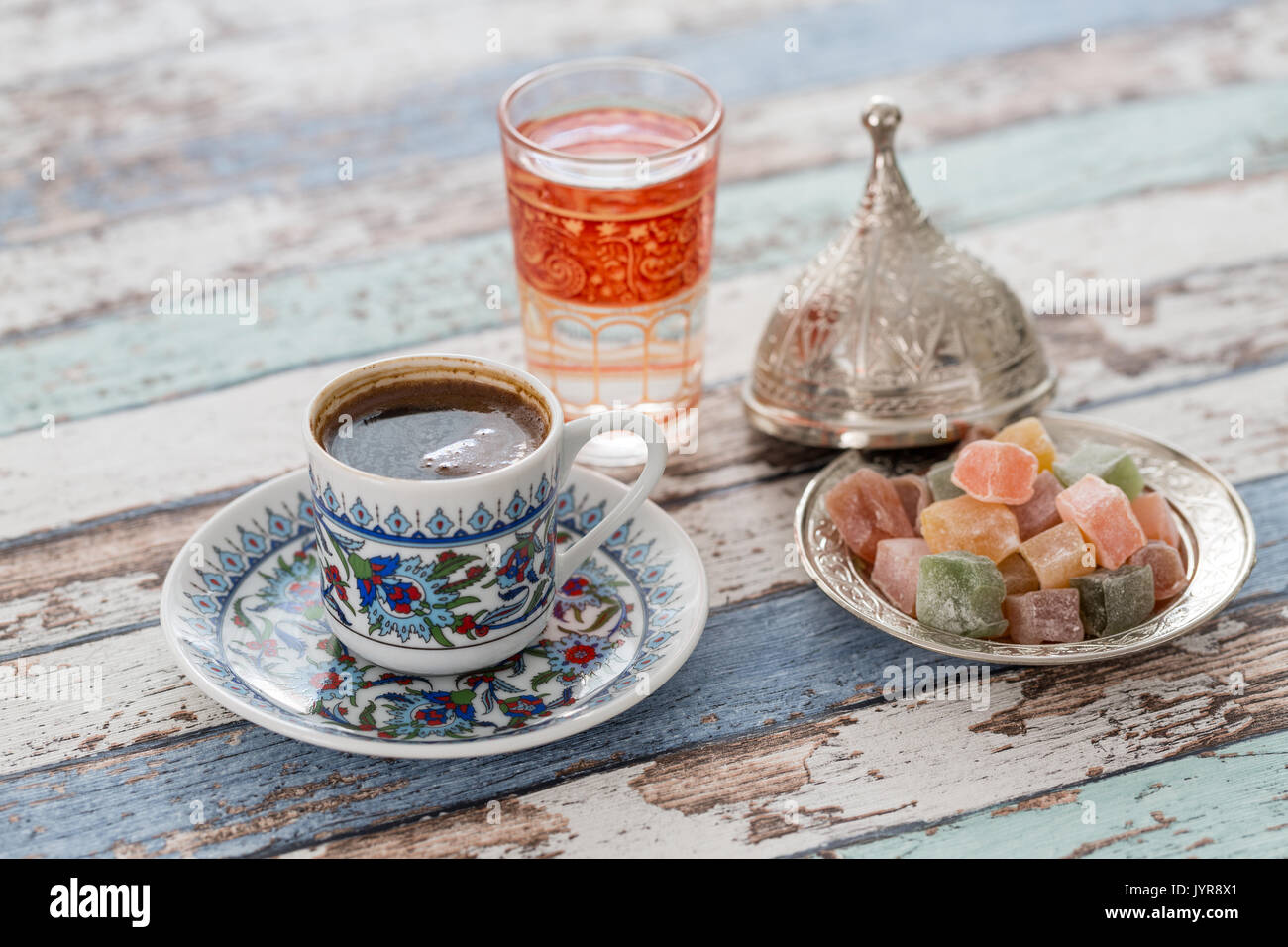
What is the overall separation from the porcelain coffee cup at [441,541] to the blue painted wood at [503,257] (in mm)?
510

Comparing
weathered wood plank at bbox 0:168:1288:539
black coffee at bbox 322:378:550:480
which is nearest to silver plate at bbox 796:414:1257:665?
weathered wood plank at bbox 0:168:1288:539

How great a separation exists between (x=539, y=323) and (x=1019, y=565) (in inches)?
20.1

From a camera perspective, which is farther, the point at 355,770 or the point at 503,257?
the point at 503,257

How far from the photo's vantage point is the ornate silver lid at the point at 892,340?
127 centimetres

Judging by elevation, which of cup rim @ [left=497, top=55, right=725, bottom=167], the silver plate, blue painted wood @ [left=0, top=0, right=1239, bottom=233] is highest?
cup rim @ [left=497, top=55, right=725, bottom=167]

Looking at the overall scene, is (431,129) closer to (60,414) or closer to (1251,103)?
(60,414)

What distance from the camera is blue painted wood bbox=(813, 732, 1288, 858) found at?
923 mm

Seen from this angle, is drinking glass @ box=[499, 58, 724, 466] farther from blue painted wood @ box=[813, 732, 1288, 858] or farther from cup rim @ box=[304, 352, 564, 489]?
blue painted wood @ box=[813, 732, 1288, 858]

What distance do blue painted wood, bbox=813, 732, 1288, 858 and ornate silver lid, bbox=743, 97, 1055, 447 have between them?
0.41m

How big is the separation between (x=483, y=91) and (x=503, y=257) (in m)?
0.51

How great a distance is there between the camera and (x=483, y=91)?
206 cm

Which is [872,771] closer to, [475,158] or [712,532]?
[712,532]

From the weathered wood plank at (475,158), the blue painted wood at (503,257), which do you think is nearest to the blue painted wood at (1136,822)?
the blue painted wood at (503,257)

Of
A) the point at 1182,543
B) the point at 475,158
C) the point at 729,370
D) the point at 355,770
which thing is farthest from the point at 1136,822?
the point at 475,158
